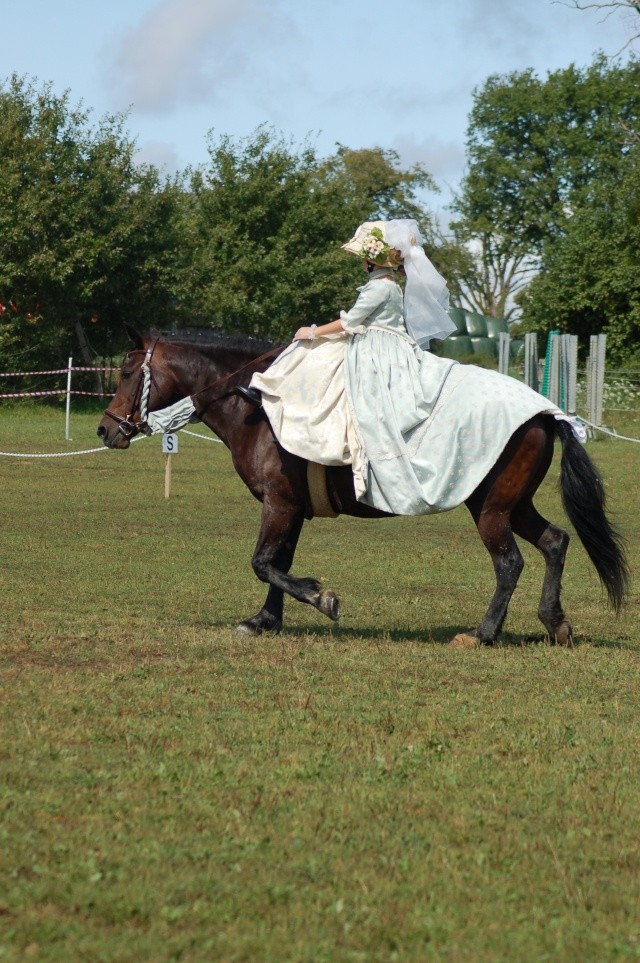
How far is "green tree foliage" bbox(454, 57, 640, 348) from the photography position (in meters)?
74.2

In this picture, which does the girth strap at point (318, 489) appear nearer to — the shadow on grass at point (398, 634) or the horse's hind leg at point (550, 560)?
the shadow on grass at point (398, 634)

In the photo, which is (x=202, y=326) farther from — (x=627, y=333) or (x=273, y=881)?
(x=273, y=881)

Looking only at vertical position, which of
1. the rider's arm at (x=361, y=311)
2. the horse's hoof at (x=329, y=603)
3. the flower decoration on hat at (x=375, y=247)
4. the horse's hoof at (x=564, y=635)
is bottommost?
the horse's hoof at (x=564, y=635)

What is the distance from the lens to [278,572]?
8.51m

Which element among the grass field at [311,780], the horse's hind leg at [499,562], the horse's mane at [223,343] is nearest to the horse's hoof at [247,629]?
the grass field at [311,780]

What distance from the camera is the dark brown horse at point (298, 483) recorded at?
27.5ft

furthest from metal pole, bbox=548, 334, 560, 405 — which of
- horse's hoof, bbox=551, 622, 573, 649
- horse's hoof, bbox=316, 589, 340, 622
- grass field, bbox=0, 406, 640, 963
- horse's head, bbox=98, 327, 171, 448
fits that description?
horse's hoof, bbox=316, 589, 340, 622

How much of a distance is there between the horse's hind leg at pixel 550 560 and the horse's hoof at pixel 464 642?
0.48m

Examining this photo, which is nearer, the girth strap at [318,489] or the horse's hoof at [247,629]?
the girth strap at [318,489]

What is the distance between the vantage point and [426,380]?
8281 mm

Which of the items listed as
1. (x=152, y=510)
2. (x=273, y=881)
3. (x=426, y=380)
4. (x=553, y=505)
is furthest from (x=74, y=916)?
(x=553, y=505)

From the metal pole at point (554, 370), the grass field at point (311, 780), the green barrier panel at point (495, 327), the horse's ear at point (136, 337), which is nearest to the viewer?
the grass field at point (311, 780)

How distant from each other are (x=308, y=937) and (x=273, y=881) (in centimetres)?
42

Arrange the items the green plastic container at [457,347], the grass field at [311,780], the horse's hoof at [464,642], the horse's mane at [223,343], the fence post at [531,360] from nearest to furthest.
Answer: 1. the grass field at [311,780]
2. the horse's hoof at [464,642]
3. the horse's mane at [223,343]
4. the fence post at [531,360]
5. the green plastic container at [457,347]
